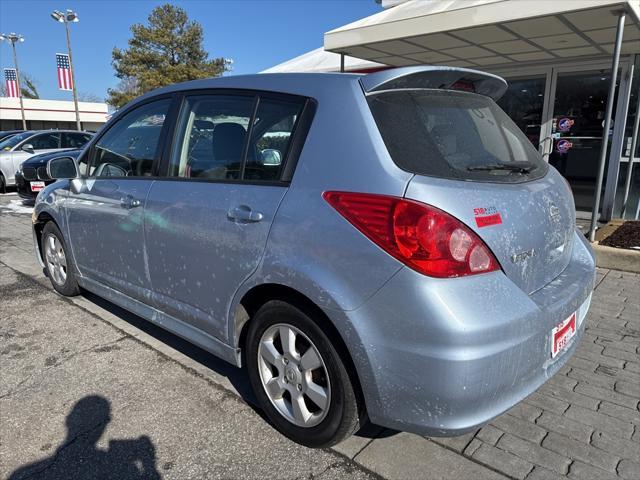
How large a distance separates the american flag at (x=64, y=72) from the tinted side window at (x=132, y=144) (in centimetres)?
2885

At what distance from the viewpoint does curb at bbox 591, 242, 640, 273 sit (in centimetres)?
517

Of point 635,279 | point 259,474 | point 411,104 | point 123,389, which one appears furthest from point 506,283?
point 635,279

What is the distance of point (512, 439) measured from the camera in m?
2.38

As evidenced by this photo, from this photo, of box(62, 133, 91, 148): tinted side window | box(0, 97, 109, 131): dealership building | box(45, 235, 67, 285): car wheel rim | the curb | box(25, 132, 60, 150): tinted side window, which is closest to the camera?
box(45, 235, 67, 285): car wheel rim

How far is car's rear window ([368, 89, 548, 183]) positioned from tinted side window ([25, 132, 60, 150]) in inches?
500

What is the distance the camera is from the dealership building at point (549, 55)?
590 cm

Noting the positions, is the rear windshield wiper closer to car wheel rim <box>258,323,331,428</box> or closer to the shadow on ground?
car wheel rim <box>258,323,331,428</box>

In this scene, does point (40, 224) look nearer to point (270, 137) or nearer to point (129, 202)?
point (129, 202)

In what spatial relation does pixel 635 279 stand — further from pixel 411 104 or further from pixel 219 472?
pixel 219 472

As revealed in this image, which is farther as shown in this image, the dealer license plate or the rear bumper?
the dealer license plate

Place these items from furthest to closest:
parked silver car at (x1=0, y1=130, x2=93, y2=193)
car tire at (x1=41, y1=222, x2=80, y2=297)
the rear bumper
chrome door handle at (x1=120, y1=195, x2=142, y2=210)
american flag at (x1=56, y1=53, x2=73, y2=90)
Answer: american flag at (x1=56, y1=53, x2=73, y2=90) → parked silver car at (x1=0, y1=130, x2=93, y2=193) → car tire at (x1=41, y1=222, x2=80, y2=297) → chrome door handle at (x1=120, y1=195, x2=142, y2=210) → the rear bumper

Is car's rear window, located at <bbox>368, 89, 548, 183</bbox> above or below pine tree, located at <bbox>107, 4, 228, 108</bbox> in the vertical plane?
below

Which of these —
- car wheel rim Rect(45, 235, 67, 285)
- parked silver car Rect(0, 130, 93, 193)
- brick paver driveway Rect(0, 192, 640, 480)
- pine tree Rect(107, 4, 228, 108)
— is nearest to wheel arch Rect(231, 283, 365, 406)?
brick paver driveway Rect(0, 192, 640, 480)

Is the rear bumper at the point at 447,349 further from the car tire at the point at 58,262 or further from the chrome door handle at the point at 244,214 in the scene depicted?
the car tire at the point at 58,262
